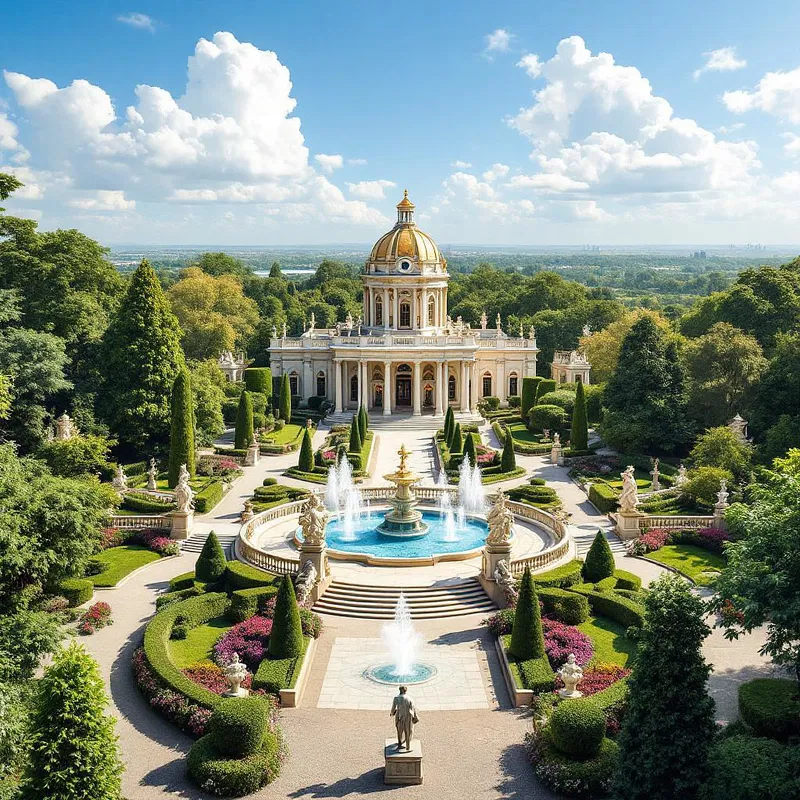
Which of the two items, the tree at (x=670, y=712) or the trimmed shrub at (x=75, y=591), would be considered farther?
the trimmed shrub at (x=75, y=591)

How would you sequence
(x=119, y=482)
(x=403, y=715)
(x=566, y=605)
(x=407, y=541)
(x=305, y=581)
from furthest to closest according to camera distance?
1. (x=119, y=482)
2. (x=407, y=541)
3. (x=305, y=581)
4. (x=566, y=605)
5. (x=403, y=715)

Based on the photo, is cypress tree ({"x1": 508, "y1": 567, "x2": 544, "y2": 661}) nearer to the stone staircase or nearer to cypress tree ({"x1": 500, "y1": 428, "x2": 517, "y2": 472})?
the stone staircase

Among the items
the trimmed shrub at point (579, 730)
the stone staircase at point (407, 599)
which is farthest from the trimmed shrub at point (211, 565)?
the trimmed shrub at point (579, 730)

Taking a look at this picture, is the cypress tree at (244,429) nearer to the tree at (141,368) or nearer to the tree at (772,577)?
the tree at (141,368)

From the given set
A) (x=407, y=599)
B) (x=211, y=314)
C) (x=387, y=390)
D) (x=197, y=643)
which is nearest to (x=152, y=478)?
(x=197, y=643)

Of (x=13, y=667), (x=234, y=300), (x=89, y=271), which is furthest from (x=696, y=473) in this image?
(x=234, y=300)

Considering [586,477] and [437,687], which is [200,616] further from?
[586,477]

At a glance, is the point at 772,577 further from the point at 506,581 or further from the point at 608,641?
the point at 506,581
